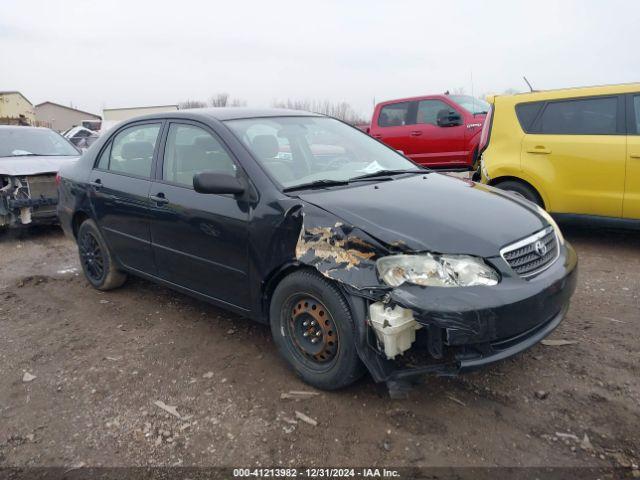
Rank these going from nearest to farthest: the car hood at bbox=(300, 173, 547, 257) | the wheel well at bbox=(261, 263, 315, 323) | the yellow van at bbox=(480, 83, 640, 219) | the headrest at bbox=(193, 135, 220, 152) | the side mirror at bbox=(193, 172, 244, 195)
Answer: the car hood at bbox=(300, 173, 547, 257), the wheel well at bbox=(261, 263, 315, 323), the side mirror at bbox=(193, 172, 244, 195), the headrest at bbox=(193, 135, 220, 152), the yellow van at bbox=(480, 83, 640, 219)

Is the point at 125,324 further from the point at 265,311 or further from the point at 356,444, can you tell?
the point at 356,444

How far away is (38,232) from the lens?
7.94 metres

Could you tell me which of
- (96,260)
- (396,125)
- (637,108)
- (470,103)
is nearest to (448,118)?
(470,103)

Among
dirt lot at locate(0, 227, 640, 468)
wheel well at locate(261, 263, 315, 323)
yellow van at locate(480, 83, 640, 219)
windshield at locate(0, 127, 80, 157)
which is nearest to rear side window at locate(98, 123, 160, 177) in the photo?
dirt lot at locate(0, 227, 640, 468)

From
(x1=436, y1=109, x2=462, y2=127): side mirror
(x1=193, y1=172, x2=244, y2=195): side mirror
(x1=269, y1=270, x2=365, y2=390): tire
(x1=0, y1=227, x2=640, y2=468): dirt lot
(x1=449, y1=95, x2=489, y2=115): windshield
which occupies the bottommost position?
(x1=0, y1=227, x2=640, y2=468): dirt lot

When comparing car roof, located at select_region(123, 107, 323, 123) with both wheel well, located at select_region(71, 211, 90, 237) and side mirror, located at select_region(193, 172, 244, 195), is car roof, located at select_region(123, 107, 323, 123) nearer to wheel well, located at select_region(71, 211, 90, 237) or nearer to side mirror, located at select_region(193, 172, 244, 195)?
side mirror, located at select_region(193, 172, 244, 195)

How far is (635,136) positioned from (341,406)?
440 centimetres

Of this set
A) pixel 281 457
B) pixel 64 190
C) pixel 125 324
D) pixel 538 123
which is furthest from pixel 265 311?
pixel 538 123

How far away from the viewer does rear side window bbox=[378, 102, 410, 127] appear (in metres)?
10.1

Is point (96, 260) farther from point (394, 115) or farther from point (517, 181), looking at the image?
point (394, 115)

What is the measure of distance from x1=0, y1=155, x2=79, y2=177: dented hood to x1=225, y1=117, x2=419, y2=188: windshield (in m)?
4.20

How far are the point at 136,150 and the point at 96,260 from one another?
127cm

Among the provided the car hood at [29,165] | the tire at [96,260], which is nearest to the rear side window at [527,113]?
the tire at [96,260]

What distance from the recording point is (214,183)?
3090 millimetres
